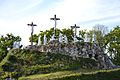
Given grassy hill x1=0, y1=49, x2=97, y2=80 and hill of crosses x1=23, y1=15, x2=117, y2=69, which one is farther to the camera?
hill of crosses x1=23, y1=15, x2=117, y2=69

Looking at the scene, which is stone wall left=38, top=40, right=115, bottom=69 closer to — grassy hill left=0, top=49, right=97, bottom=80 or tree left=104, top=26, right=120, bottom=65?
grassy hill left=0, top=49, right=97, bottom=80

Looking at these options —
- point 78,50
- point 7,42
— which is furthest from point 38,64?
point 7,42

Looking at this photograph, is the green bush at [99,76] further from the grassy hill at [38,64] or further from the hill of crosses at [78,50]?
the hill of crosses at [78,50]

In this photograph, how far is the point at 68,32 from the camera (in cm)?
6944

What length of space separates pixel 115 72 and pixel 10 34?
29.2m

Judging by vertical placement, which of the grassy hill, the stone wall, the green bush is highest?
the stone wall

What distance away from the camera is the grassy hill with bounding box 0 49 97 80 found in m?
46.2

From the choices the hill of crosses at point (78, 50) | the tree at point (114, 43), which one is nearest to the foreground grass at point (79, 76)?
the hill of crosses at point (78, 50)

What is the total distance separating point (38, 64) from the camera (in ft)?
160

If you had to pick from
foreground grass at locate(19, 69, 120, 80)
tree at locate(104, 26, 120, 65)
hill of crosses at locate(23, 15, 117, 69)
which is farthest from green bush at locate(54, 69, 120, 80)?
tree at locate(104, 26, 120, 65)

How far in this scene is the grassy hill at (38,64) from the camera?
46159mm

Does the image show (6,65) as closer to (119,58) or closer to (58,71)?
(58,71)

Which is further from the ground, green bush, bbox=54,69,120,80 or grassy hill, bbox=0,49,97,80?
grassy hill, bbox=0,49,97,80

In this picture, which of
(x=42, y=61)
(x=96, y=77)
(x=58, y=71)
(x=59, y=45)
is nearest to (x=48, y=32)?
(x=59, y=45)
